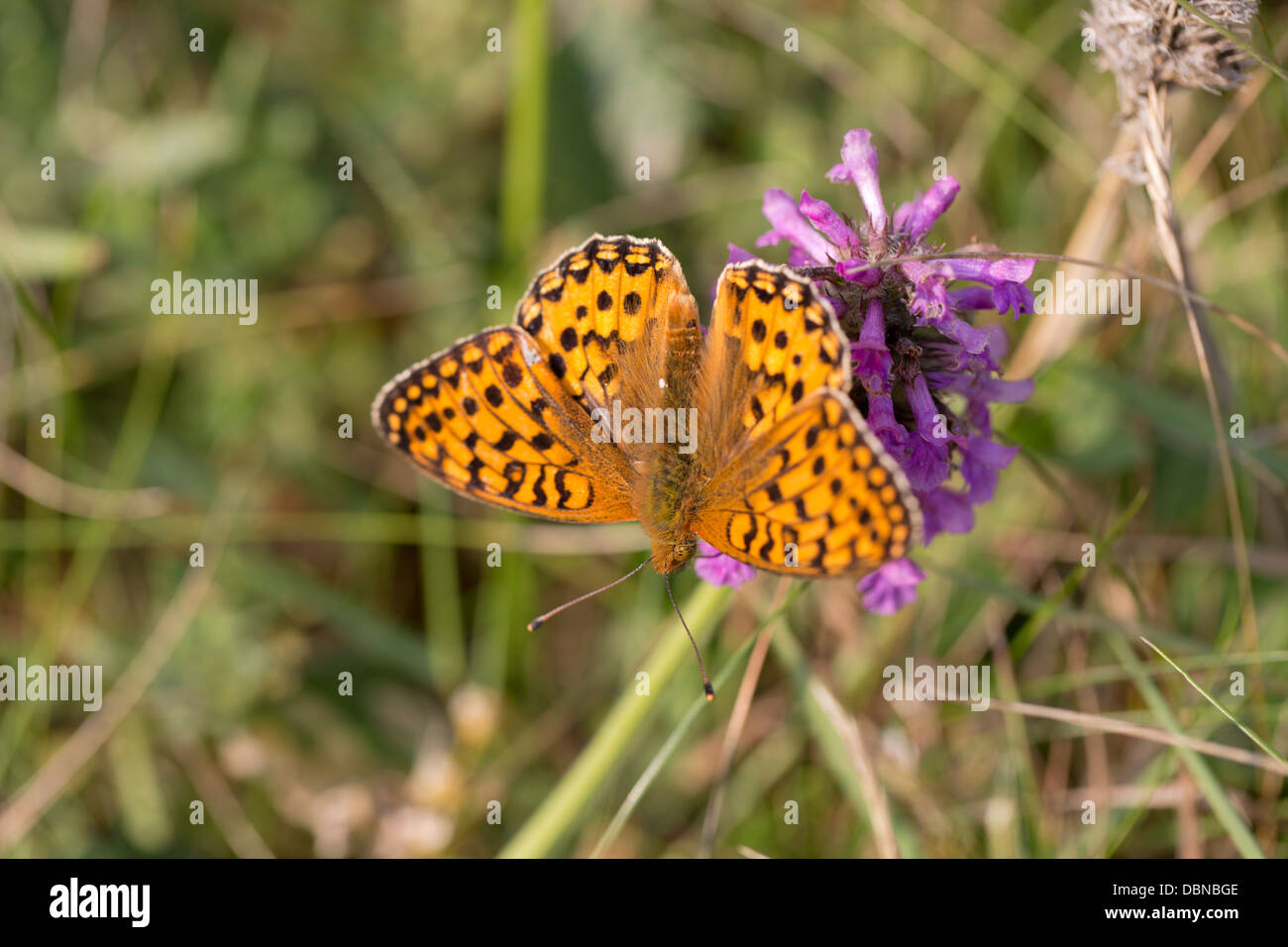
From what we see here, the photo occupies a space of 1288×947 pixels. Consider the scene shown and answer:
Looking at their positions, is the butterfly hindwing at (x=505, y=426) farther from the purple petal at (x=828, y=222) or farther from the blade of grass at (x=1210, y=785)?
the blade of grass at (x=1210, y=785)

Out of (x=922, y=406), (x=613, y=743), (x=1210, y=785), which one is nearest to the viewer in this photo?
(x=922, y=406)

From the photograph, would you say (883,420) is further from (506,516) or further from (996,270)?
(506,516)

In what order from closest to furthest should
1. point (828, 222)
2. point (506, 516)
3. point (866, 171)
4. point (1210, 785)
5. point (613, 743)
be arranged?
point (828, 222) → point (866, 171) → point (1210, 785) → point (613, 743) → point (506, 516)

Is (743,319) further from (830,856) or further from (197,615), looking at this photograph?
(197,615)

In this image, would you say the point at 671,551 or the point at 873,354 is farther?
the point at 671,551

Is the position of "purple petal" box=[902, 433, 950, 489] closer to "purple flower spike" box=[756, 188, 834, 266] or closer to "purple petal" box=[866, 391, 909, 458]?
"purple petal" box=[866, 391, 909, 458]

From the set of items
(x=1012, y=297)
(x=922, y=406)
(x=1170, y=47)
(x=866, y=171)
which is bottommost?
(x=922, y=406)

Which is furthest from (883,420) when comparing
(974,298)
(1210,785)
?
(1210,785)

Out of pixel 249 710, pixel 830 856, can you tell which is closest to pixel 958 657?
pixel 830 856
